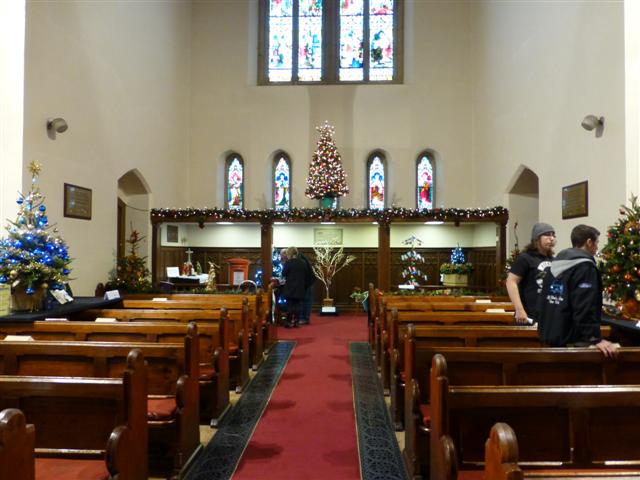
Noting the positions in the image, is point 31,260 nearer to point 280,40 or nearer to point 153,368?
point 153,368

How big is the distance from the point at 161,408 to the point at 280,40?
12.5m

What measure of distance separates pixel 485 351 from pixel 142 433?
1.96 m

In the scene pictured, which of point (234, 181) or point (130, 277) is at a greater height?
point (234, 181)

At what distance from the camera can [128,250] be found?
1057 cm

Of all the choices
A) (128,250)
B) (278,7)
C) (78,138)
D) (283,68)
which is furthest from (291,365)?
(278,7)

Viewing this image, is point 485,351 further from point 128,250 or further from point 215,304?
point 128,250

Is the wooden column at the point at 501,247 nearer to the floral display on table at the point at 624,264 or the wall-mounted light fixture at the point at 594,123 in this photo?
the wall-mounted light fixture at the point at 594,123

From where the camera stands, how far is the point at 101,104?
28.1ft

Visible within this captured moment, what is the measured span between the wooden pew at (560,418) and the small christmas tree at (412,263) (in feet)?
33.0

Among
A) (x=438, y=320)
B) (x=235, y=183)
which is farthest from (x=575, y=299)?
(x=235, y=183)

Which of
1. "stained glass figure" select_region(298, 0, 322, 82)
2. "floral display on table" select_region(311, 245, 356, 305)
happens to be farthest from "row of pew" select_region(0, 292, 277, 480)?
"stained glass figure" select_region(298, 0, 322, 82)

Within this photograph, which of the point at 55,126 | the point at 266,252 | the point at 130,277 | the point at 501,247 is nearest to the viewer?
the point at 55,126

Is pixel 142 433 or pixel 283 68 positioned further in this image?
pixel 283 68

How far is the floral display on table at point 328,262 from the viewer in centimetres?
1193
